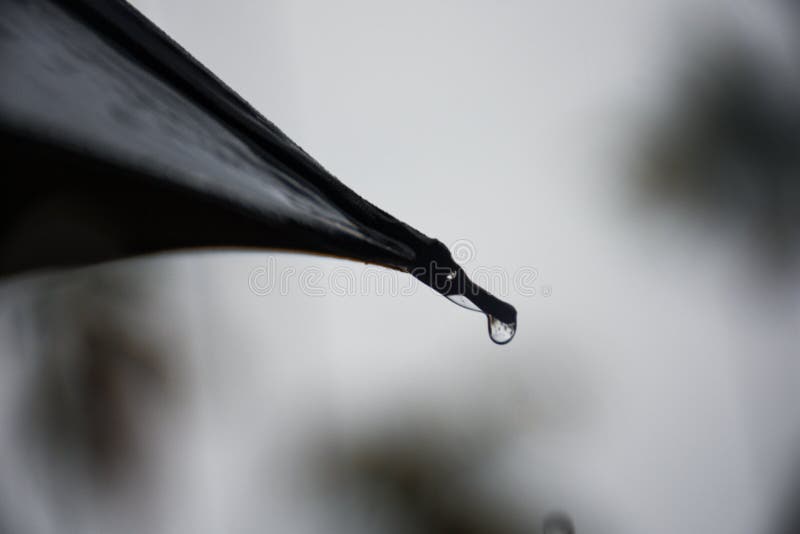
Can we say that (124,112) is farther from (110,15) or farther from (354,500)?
(354,500)

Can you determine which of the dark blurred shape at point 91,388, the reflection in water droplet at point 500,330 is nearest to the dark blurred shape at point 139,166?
the reflection in water droplet at point 500,330

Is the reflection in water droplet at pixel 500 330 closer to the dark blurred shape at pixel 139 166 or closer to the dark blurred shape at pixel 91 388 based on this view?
the dark blurred shape at pixel 139 166

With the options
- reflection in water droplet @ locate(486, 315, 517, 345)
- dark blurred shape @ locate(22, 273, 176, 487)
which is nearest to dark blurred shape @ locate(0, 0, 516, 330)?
reflection in water droplet @ locate(486, 315, 517, 345)

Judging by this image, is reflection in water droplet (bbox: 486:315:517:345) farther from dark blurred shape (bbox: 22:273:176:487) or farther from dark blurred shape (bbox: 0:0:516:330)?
dark blurred shape (bbox: 22:273:176:487)

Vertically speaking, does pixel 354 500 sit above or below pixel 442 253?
below

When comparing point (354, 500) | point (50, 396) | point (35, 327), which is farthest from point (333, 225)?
point (354, 500)

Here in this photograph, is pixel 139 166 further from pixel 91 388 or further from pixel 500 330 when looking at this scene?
pixel 91 388

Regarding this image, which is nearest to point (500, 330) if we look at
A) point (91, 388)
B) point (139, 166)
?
point (139, 166)
